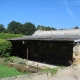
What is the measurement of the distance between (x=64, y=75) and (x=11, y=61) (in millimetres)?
7336

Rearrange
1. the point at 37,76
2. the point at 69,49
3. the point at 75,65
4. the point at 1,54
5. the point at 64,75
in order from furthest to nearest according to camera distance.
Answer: the point at 1,54
the point at 69,49
the point at 75,65
the point at 64,75
the point at 37,76

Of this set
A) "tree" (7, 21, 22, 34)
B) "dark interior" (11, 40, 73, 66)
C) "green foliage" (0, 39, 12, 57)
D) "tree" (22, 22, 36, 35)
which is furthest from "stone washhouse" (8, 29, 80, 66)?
"tree" (7, 21, 22, 34)

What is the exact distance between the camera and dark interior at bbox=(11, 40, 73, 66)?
53.6 feet

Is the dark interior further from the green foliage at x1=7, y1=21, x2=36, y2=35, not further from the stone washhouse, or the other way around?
the green foliage at x1=7, y1=21, x2=36, y2=35

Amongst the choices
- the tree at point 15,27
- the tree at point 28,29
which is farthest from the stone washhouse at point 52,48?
the tree at point 15,27

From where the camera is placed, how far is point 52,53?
707 inches

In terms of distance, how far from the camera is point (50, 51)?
18.2 meters

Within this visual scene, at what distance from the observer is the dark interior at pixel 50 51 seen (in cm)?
1633

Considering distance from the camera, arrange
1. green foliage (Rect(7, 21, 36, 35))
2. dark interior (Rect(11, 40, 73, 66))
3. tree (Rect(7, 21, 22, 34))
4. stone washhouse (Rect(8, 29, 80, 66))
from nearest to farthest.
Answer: stone washhouse (Rect(8, 29, 80, 66))
dark interior (Rect(11, 40, 73, 66))
green foliage (Rect(7, 21, 36, 35))
tree (Rect(7, 21, 22, 34))

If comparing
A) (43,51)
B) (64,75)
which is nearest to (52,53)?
(43,51)

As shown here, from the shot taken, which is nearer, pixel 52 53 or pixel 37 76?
pixel 37 76

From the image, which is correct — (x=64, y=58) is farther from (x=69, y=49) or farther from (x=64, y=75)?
(x=64, y=75)

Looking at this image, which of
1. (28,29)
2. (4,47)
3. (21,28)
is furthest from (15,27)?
(4,47)

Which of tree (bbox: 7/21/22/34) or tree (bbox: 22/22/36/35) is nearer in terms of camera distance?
tree (bbox: 22/22/36/35)
